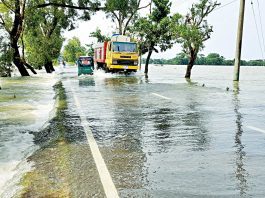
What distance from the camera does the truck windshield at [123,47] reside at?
38.8 m

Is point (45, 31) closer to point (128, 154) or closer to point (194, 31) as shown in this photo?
point (194, 31)

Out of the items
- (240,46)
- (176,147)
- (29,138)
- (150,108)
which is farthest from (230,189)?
(240,46)

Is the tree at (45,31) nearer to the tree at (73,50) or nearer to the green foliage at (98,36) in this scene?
the green foliage at (98,36)

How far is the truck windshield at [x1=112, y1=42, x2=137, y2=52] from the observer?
3878 centimetres

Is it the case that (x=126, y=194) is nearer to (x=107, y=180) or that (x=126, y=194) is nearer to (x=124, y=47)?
(x=107, y=180)

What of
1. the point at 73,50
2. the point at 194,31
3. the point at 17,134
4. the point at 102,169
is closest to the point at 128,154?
the point at 102,169

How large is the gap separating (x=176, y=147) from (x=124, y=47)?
32.2m

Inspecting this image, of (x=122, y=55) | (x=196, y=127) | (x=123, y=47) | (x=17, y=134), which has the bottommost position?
(x=17, y=134)

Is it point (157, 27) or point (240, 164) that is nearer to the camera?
point (240, 164)

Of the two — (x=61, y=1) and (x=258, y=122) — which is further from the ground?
(x=61, y=1)

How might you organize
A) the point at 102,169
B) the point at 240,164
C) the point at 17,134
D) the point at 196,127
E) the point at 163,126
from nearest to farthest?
the point at 102,169, the point at 240,164, the point at 17,134, the point at 196,127, the point at 163,126

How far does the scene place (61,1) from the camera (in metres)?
40.9

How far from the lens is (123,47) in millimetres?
38938

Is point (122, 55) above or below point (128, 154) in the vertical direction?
above
